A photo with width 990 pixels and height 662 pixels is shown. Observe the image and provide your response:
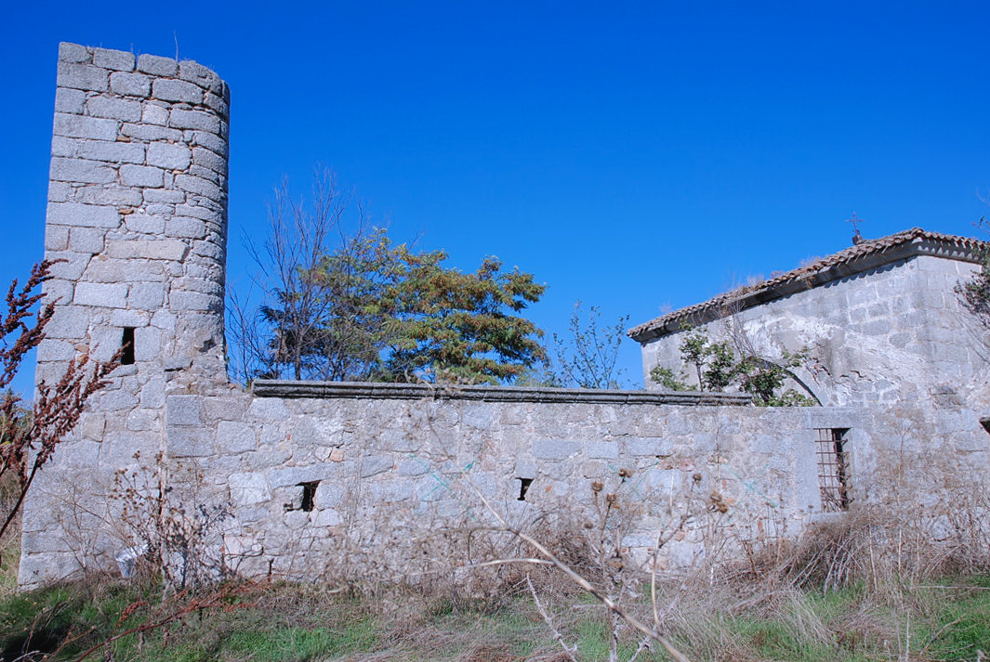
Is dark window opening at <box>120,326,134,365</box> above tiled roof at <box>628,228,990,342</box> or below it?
below

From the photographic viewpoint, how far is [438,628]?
216 inches

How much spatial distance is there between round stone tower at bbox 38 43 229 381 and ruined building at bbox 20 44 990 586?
0.02 m

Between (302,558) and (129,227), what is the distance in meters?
3.66

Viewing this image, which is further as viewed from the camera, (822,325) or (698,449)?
(822,325)

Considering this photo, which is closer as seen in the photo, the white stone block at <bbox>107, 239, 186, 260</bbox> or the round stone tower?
the round stone tower

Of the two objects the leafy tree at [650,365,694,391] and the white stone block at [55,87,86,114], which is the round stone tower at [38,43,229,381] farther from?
the leafy tree at [650,365,694,391]

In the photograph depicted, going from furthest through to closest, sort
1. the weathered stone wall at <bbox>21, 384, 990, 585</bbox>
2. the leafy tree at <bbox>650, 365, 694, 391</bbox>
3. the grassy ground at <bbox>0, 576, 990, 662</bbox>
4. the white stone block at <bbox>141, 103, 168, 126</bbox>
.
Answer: the leafy tree at <bbox>650, 365, 694, 391</bbox>, the white stone block at <bbox>141, 103, 168, 126</bbox>, the weathered stone wall at <bbox>21, 384, 990, 585</bbox>, the grassy ground at <bbox>0, 576, 990, 662</bbox>

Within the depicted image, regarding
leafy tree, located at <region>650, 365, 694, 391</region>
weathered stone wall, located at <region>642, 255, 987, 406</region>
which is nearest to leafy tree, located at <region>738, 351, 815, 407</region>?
weathered stone wall, located at <region>642, 255, 987, 406</region>

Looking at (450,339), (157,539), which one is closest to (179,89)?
(157,539)

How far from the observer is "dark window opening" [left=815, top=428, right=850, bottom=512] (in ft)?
27.3

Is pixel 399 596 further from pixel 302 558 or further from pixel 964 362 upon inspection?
pixel 964 362

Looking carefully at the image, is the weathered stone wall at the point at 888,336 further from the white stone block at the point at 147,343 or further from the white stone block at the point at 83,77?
the white stone block at the point at 83,77

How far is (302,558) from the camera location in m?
6.30

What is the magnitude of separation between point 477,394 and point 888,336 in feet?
27.6
